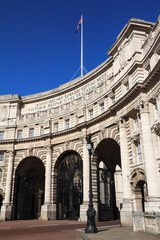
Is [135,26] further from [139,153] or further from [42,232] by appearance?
[42,232]

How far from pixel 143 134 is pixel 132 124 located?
332 cm

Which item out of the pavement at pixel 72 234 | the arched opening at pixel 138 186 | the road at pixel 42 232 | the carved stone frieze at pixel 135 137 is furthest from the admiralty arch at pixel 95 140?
the road at pixel 42 232

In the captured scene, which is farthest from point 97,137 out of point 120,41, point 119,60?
point 120,41

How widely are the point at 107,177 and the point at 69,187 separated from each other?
18.9 ft

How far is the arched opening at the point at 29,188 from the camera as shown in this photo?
38344mm

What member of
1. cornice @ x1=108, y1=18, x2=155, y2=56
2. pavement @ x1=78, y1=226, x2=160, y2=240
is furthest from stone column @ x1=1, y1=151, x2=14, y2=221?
cornice @ x1=108, y1=18, x2=155, y2=56

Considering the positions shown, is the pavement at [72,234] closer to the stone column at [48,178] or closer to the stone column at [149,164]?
the stone column at [149,164]

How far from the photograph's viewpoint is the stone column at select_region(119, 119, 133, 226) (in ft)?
71.8

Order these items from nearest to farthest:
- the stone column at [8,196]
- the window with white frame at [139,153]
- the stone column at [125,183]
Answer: the stone column at [125,183] → the window with white frame at [139,153] → the stone column at [8,196]

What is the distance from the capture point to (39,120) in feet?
127

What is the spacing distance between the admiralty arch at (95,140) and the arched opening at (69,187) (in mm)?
133

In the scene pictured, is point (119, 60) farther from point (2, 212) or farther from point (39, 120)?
point (2, 212)

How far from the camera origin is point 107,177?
110 feet

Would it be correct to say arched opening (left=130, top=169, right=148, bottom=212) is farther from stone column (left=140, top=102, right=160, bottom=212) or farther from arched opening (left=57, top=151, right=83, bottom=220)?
arched opening (left=57, top=151, right=83, bottom=220)
